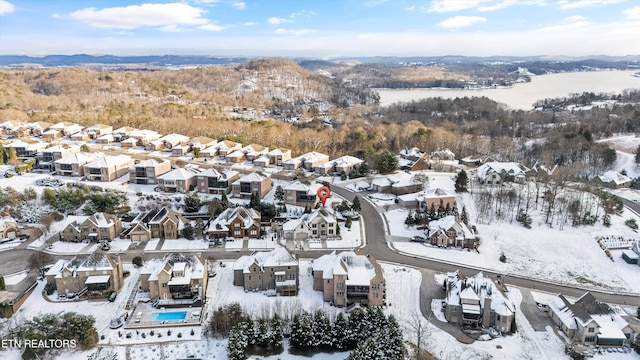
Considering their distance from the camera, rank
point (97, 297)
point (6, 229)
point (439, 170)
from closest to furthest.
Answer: point (97, 297), point (6, 229), point (439, 170)

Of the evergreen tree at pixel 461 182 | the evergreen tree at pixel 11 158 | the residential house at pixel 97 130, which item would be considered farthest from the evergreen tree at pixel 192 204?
the residential house at pixel 97 130

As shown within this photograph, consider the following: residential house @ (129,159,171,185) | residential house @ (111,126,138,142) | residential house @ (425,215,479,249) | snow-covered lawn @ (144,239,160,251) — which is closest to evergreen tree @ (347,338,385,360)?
residential house @ (425,215,479,249)

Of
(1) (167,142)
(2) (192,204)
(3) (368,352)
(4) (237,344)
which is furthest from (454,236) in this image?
(1) (167,142)

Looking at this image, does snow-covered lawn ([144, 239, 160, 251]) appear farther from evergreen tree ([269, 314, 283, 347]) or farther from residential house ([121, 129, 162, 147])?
residential house ([121, 129, 162, 147])

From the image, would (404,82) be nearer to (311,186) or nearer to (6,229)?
(311,186)

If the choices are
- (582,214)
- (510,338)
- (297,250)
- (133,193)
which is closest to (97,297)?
(297,250)

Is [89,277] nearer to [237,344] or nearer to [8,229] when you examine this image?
[237,344]

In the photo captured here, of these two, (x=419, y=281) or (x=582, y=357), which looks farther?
(x=419, y=281)
